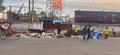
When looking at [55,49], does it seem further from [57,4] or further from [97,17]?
[57,4]

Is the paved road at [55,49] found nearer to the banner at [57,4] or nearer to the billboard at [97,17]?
the billboard at [97,17]

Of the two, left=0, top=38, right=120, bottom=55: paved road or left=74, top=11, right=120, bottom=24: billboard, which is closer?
left=0, top=38, right=120, bottom=55: paved road

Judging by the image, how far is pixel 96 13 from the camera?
295 feet

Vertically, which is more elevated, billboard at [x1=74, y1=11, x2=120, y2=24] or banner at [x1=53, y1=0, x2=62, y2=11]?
banner at [x1=53, y1=0, x2=62, y2=11]

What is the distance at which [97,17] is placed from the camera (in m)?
88.8

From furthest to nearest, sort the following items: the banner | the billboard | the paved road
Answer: the banner → the billboard → the paved road

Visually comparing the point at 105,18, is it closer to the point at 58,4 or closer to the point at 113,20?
the point at 113,20

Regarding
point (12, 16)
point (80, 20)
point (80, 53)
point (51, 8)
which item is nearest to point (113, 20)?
point (80, 20)

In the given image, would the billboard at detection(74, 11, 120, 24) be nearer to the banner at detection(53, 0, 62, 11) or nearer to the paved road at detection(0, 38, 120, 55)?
the banner at detection(53, 0, 62, 11)

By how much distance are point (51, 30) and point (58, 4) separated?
53592 millimetres

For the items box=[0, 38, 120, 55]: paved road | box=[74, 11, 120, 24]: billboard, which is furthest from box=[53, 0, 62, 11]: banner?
box=[0, 38, 120, 55]: paved road

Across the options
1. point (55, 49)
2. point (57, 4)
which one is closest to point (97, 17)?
point (57, 4)

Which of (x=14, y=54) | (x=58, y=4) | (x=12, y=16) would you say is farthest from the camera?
(x=58, y=4)

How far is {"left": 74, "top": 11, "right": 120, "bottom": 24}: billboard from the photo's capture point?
87750 mm
